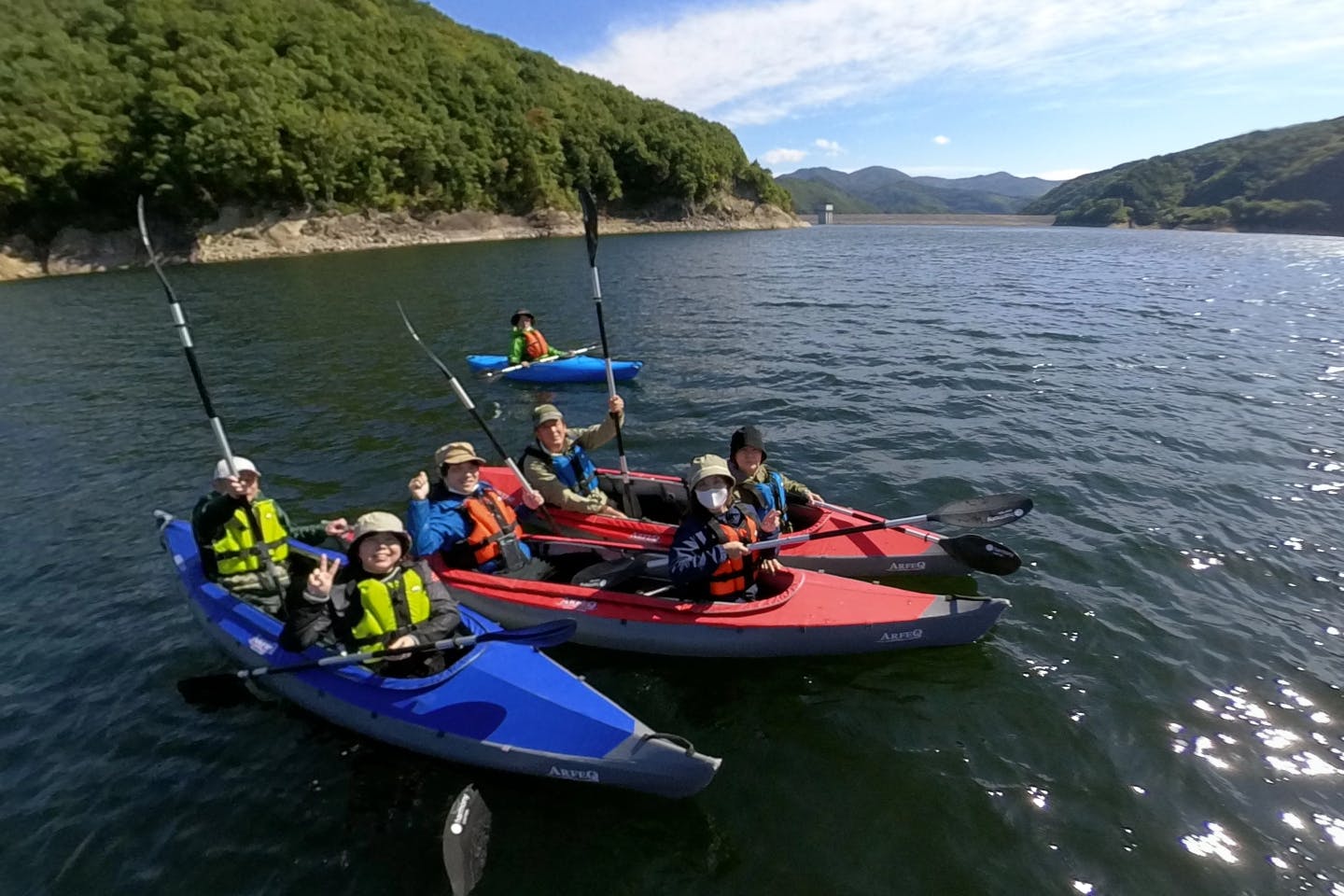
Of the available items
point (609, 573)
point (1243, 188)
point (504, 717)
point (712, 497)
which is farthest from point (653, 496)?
point (1243, 188)

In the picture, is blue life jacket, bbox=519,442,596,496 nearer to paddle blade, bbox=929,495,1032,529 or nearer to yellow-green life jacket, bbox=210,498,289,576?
yellow-green life jacket, bbox=210,498,289,576

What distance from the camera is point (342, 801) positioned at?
17.5ft

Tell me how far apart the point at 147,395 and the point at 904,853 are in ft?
62.7

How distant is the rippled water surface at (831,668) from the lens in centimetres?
484

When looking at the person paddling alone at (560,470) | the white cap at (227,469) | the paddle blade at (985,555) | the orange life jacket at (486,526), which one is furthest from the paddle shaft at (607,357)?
the white cap at (227,469)

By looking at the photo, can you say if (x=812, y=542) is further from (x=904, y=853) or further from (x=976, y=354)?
(x=976, y=354)

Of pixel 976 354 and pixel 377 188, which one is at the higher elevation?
pixel 377 188

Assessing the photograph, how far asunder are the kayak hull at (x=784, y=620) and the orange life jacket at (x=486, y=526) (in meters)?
0.86

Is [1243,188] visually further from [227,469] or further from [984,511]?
[227,469]

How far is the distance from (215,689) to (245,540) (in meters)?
1.77

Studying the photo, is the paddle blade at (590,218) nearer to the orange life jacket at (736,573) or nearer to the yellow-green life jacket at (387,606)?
the orange life jacket at (736,573)

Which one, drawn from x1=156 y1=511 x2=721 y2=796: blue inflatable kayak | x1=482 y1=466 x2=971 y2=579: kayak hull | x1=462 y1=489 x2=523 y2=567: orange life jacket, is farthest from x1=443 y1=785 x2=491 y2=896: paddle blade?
x1=482 y1=466 x2=971 y2=579: kayak hull

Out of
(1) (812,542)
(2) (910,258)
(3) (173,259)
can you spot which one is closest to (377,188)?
(3) (173,259)

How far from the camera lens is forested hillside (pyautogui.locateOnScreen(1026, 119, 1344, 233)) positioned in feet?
329
